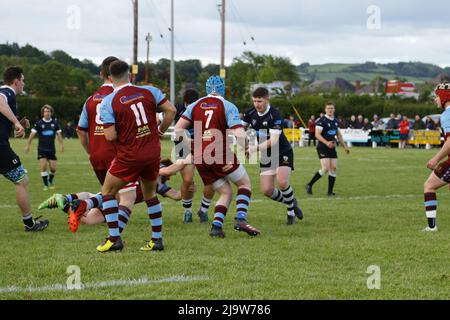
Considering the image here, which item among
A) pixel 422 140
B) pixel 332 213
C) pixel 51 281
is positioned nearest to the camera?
pixel 51 281

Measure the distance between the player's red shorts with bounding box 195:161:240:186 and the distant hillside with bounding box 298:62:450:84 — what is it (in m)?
135

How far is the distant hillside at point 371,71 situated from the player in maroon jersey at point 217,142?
135 meters

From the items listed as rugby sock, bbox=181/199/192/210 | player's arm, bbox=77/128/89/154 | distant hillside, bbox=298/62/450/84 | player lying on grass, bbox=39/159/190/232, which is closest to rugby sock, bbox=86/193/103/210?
player lying on grass, bbox=39/159/190/232

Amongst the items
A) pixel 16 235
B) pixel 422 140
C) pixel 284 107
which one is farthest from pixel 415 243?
pixel 284 107

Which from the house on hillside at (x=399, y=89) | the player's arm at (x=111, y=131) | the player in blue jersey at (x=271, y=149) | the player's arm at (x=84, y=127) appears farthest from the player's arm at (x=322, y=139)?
the house on hillside at (x=399, y=89)

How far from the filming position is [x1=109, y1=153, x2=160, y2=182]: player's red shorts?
7.95 metres

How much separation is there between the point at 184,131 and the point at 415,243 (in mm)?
3288

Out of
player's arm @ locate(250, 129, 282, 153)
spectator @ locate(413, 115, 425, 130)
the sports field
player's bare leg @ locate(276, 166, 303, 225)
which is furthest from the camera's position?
spectator @ locate(413, 115, 425, 130)

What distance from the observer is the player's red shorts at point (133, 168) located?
795 cm

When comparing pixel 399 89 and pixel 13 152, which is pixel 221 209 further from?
pixel 399 89

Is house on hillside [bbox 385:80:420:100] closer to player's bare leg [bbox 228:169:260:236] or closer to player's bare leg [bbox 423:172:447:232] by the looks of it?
player's bare leg [bbox 423:172:447:232]

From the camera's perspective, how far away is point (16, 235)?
957cm
